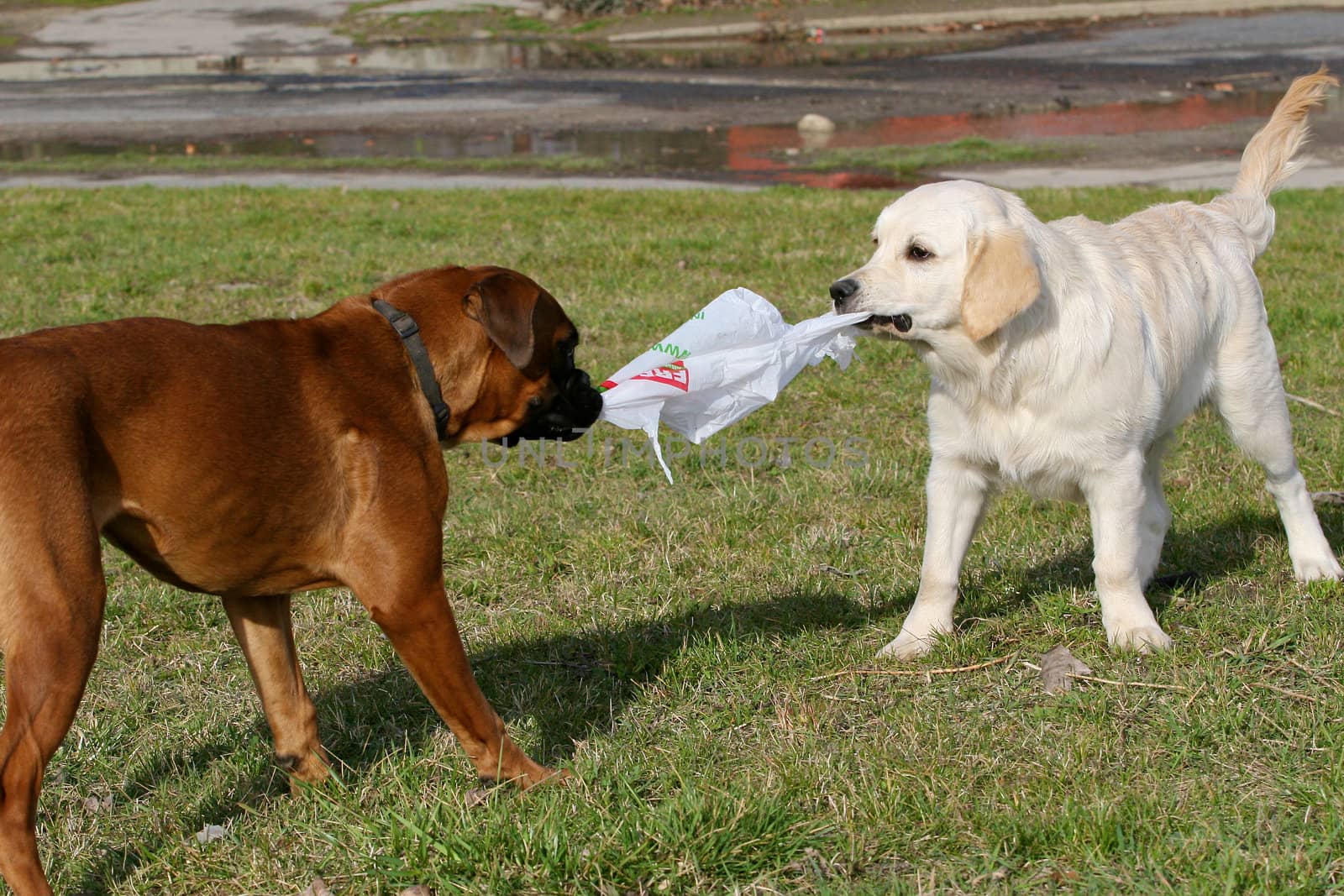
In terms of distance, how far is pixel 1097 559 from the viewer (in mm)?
4531

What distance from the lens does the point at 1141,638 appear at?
4414mm

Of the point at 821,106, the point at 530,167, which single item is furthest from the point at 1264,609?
the point at 821,106

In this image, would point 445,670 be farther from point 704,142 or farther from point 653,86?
point 653,86

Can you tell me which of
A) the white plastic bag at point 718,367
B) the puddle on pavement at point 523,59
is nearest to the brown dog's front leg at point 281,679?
the white plastic bag at point 718,367

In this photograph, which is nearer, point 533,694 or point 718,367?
point 533,694

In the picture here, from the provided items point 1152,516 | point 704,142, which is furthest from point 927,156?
point 1152,516

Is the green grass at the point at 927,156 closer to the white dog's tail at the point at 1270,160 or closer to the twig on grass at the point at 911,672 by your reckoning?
the white dog's tail at the point at 1270,160

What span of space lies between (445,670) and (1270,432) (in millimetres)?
3247

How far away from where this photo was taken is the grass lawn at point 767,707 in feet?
10.9

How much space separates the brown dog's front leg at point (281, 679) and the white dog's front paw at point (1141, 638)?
98.7 inches

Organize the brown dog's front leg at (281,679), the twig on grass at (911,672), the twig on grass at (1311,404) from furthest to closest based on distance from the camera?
the twig on grass at (1311,404), the twig on grass at (911,672), the brown dog's front leg at (281,679)

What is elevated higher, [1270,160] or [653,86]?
[1270,160]

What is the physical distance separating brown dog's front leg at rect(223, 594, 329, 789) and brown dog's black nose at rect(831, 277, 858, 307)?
190cm

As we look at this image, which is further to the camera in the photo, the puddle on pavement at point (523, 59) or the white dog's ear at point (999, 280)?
the puddle on pavement at point (523, 59)
